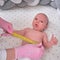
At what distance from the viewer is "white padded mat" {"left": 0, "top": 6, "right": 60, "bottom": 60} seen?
1.24 m

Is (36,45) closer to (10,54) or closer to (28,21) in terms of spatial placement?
(10,54)

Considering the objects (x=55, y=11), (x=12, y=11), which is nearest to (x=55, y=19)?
(x=55, y=11)

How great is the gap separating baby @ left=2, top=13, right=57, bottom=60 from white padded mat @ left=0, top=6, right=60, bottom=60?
55mm

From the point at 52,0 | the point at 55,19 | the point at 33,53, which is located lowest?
the point at 33,53

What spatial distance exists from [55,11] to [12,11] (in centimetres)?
35

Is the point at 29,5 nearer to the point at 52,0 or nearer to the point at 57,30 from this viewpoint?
the point at 52,0

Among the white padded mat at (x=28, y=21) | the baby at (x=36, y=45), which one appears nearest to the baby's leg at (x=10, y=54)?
the baby at (x=36, y=45)

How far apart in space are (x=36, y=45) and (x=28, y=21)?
1.12 ft

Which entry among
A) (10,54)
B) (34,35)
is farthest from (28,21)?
(10,54)

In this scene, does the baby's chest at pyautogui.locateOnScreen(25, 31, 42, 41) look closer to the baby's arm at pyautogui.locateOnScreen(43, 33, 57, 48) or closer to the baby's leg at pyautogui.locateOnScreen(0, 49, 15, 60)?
the baby's arm at pyautogui.locateOnScreen(43, 33, 57, 48)

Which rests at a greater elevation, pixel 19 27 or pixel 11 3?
pixel 11 3

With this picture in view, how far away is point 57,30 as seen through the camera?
1.39 m

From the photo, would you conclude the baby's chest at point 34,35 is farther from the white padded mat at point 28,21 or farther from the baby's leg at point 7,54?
the baby's leg at point 7,54

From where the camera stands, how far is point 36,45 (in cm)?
117
